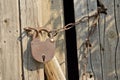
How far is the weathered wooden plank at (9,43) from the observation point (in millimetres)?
2953

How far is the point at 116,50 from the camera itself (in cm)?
313

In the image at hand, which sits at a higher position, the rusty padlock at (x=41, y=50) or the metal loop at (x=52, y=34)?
the metal loop at (x=52, y=34)

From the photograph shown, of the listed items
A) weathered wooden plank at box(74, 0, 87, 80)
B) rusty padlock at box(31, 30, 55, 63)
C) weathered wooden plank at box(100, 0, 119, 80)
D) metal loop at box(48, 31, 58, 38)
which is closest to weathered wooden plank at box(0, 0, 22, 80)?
rusty padlock at box(31, 30, 55, 63)

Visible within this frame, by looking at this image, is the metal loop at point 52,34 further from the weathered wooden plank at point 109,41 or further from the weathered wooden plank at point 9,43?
the weathered wooden plank at point 109,41

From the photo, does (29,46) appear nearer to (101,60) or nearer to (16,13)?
(16,13)

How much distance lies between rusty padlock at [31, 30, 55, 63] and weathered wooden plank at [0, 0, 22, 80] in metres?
0.12

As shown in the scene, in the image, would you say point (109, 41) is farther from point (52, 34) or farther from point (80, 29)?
point (52, 34)

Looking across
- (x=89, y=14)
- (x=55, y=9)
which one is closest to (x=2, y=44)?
(x=55, y=9)

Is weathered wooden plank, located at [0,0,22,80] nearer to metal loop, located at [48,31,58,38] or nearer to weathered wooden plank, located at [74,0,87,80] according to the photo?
metal loop, located at [48,31,58,38]

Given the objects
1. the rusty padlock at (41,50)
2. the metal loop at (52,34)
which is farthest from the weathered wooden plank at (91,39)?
the rusty padlock at (41,50)

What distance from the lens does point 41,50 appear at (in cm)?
290

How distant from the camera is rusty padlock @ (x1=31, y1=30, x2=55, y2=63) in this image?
9.53 feet

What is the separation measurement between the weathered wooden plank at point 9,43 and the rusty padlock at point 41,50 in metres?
0.12

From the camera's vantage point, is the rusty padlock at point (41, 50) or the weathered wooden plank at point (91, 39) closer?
the rusty padlock at point (41, 50)
